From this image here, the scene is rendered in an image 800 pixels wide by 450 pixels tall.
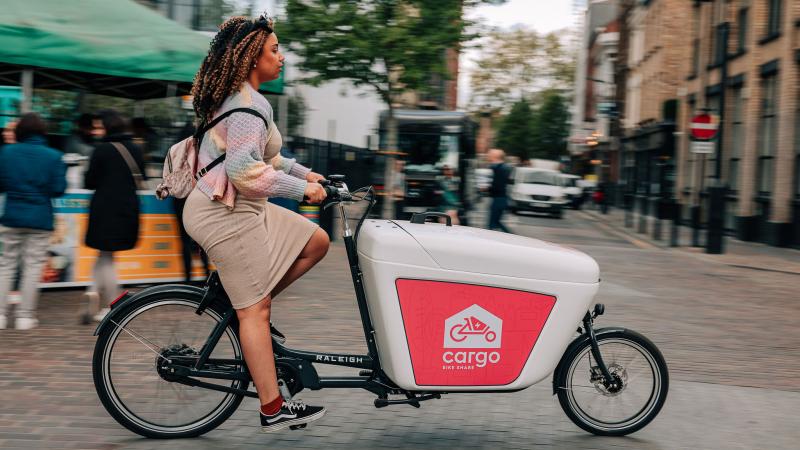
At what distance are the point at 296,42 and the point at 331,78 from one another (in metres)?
1.31

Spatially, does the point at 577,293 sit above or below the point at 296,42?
below

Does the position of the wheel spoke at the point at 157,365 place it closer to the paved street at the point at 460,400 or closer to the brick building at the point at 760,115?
the paved street at the point at 460,400

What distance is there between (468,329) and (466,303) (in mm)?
125

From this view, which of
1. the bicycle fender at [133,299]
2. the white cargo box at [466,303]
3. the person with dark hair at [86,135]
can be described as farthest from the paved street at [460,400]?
the person with dark hair at [86,135]

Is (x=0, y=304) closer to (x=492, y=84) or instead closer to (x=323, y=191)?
(x=323, y=191)

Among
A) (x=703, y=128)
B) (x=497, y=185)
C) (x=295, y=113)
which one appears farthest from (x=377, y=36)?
(x=295, y=113)

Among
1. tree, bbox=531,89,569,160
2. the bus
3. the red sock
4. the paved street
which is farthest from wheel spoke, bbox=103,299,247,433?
tree, bbox=531,89,569,160

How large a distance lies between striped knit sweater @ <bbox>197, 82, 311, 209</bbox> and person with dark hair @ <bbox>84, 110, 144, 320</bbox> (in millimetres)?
3412

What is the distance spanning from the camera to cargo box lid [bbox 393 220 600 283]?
13.4 feet

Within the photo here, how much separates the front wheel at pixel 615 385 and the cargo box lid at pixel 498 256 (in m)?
0.45

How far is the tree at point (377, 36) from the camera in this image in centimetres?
2314

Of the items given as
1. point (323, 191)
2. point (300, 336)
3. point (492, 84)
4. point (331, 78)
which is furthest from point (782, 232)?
point (492, 84)

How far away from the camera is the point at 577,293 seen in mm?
4215

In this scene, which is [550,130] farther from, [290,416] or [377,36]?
[290,416]
